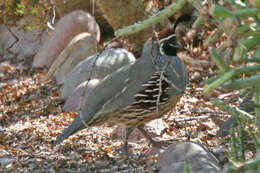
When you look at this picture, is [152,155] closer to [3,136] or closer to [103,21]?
[3,136]

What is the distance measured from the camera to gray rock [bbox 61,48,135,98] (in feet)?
15.9

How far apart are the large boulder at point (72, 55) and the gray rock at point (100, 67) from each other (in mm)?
686

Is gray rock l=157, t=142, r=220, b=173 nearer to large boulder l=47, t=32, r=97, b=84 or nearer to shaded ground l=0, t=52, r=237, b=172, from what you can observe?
shaded ground l=0, t=52, r=237, b=172

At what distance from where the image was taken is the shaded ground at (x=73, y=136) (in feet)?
10.0

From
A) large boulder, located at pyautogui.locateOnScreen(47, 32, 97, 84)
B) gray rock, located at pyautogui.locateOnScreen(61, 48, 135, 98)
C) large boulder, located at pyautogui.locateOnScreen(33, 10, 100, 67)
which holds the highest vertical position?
large boulder, located at pyautogui.locateOnScreen(33, 10, 100, 67)

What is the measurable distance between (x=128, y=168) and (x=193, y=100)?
5.29 ft

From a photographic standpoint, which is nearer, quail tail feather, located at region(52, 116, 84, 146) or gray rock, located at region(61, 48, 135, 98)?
Result: quail tail feather, located at region(52, 116, 84, 146)

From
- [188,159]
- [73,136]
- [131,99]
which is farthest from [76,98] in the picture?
[188,159]

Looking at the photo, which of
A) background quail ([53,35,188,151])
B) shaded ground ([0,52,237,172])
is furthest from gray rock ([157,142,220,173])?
background quail ([53,35,188,151])

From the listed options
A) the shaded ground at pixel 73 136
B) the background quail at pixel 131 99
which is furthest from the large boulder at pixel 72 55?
the background quail at pixel 131 99

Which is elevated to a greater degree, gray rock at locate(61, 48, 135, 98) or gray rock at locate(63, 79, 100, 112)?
gray rock at locate(61, 48, 135, 98)

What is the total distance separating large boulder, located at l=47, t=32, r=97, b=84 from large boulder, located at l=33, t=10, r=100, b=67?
1.14ft

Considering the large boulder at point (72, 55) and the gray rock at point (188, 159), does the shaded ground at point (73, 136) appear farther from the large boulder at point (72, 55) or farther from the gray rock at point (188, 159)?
the large boulder at point (72, 55)

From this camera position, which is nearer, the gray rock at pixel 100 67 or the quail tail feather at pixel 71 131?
the quail tail feather at pixel 71 131
